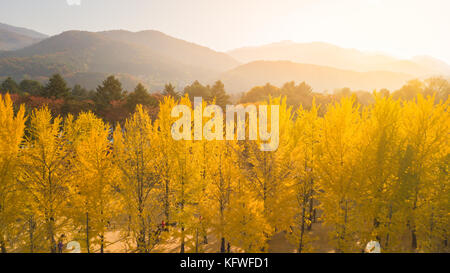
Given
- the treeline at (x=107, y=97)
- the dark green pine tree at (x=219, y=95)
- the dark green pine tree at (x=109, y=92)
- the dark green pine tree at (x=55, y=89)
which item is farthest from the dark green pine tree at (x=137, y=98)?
the dark green pine tree at (x=219, y=95)

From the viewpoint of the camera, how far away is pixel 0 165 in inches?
561

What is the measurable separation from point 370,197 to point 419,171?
11.4 ft

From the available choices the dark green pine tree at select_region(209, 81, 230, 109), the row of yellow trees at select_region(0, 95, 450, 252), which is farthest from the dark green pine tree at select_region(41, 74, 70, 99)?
the row of yellow trees at select_region(0, 95, 450, 252)

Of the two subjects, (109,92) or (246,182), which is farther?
(109,92)

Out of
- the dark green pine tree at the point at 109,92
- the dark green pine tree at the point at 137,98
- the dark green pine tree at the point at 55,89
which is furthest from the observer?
the dark green pine tree at the point at 109,92

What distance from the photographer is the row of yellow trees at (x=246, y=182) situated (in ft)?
43.2

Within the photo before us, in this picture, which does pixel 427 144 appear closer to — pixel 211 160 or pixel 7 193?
pixel 211 160

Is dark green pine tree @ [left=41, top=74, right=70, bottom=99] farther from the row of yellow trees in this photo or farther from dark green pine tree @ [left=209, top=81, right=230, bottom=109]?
the row of yellow trees

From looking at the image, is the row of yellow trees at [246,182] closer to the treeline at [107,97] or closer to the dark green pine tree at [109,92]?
the treeline at [107,97]

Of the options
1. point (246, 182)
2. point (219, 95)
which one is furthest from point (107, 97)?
point (246, 182)

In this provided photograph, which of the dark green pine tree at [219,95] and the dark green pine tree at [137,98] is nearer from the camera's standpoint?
the dark green pine tree at [137,98]

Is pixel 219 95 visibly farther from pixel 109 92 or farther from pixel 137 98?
pixel 109 92

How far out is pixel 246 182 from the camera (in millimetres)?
15047
